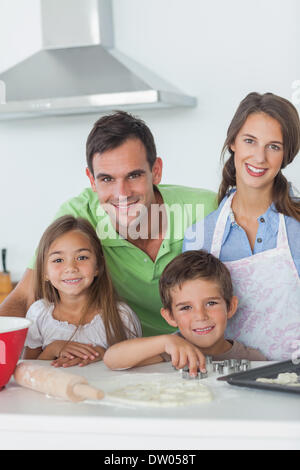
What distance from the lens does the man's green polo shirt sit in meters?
1.43

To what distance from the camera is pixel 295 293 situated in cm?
120

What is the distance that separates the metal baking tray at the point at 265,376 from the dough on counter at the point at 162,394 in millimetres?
41

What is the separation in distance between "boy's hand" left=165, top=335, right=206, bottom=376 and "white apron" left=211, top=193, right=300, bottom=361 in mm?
265

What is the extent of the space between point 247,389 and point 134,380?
17 cm

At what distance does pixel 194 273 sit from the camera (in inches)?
45.2

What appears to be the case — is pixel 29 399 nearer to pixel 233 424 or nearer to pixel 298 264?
pixel 233 424

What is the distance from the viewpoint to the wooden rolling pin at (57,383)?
0.78 metres

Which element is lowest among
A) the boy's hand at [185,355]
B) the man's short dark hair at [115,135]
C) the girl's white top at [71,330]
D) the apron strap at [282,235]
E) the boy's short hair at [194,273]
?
the girl's white top at [71,330]

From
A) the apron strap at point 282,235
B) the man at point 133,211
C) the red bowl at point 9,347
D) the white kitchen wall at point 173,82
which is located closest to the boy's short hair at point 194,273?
the apron strap at point 282,235

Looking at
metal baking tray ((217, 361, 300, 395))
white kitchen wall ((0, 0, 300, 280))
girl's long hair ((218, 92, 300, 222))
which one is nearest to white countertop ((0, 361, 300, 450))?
metal baking tray ((217, 361, 300, 395))

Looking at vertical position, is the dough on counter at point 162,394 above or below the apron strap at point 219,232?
below

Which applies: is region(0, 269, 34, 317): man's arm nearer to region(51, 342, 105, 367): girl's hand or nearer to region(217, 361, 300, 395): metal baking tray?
region(51, 342, 105, 367): girl's hand

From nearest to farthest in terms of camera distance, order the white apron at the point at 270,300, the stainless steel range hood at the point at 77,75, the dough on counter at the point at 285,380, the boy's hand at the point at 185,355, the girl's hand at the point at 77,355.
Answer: the dough on counter at the point at 285,380 → the boy's hand at the point at 185,355 → the girl's hand at the point at 77,355 → the white apron at the point at 270,300 → the stainless steel range hood at the point at 77,75

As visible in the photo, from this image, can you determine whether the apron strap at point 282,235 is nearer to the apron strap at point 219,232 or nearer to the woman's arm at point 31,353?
the apron strap at point 219,232
